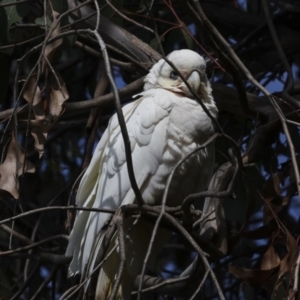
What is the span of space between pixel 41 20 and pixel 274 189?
3.31 ft

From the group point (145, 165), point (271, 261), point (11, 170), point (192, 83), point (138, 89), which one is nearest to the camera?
point (271, 261)

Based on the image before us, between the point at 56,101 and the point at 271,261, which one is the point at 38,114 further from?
the point at 271,261

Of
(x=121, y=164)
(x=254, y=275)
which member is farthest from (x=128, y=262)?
(x=254, y=275)

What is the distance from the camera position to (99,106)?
2631mm

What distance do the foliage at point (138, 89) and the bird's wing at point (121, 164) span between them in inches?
3.7

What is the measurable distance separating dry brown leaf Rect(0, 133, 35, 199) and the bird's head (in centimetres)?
64

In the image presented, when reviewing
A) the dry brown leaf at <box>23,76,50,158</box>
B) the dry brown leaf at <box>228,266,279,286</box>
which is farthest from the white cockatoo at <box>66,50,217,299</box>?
the dry brown leaf at <box>228,266,279,286</box>

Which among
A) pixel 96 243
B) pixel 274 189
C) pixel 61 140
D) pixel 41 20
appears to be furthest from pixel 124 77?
pixel 274 189

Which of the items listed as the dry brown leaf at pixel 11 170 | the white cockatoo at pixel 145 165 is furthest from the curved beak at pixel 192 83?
the dry brown leaf at pixel 11 170

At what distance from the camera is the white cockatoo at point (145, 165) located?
2402mm

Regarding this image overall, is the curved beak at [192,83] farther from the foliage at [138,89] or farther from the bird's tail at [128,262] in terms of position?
the bird's tail at [128,262]

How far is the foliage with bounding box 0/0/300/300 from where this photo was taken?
202 cm

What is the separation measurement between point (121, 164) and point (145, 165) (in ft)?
0.27

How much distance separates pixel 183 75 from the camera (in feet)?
8.32
